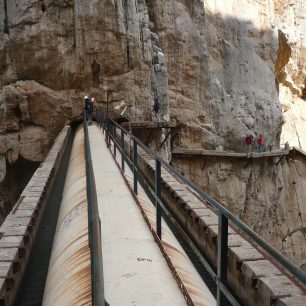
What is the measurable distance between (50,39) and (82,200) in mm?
15981

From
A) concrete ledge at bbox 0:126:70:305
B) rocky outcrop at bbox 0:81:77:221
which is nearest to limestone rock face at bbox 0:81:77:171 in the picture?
rocky outcrop at bbox 0:81:77:221

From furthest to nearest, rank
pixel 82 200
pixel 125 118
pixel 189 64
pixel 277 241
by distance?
pixel 277 241 < pixel 189 64 < pixel 125 118 < pixel 82 200

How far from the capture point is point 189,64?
26.4 m

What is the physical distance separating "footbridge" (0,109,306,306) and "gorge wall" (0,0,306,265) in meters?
13.5

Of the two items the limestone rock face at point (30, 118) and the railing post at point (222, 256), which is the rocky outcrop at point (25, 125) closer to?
the limestone rock face at point (30, 118)

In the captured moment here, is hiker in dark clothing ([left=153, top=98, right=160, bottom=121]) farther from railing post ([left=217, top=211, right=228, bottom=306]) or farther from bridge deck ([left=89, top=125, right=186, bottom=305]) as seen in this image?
railing post ([left=217, top=211, right=228, bottom=306])

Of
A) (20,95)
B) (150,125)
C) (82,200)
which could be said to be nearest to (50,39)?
(20,95)

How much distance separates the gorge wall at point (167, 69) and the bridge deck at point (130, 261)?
48.8 ft

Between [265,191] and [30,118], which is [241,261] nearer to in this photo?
[30,118]

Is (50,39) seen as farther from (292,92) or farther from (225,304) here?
(292,92)

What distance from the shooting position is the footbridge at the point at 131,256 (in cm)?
289

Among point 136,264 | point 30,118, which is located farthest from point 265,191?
point 136,264

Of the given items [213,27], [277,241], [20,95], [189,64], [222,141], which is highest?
[213,27]

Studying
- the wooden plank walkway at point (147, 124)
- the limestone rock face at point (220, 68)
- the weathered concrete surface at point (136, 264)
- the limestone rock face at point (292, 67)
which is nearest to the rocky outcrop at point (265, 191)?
the limestone rock face at point (220, 68)
